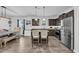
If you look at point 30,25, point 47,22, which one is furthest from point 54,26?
point 30,25

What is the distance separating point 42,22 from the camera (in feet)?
46.6
